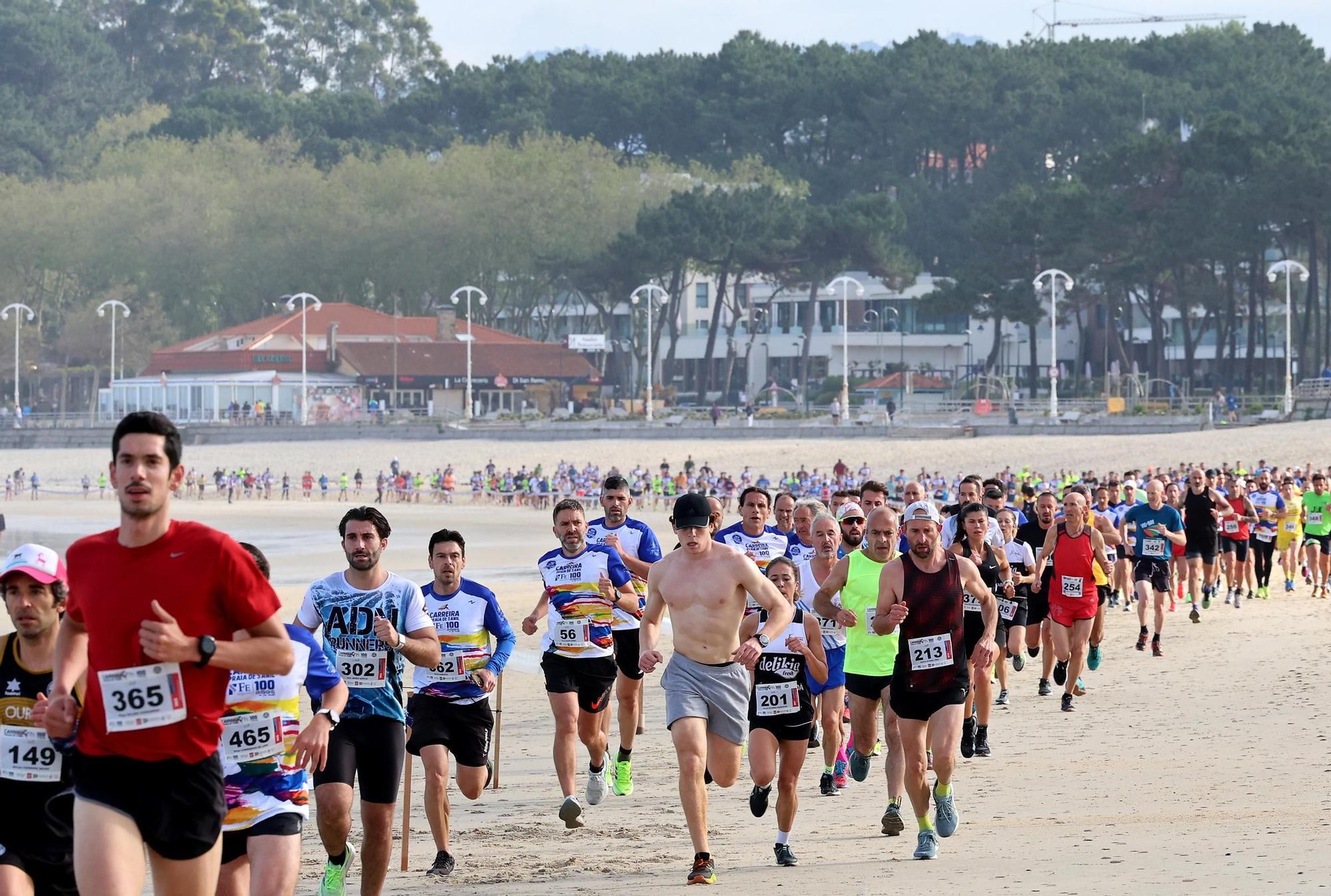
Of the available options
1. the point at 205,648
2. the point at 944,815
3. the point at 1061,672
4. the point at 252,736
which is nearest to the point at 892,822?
the point at 944,815

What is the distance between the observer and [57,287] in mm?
99250

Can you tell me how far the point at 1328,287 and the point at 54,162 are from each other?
85.5 metres

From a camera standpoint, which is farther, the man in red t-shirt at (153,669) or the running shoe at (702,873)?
the running shoe at (702,873)

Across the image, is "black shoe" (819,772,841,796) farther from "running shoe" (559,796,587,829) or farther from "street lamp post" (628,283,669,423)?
"street lamp post" (628,283,669,423)

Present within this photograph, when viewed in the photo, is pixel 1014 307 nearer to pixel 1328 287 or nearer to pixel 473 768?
pixel 1328 287

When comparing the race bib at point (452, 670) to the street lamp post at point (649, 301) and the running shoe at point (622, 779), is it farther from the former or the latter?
the street lamp post at point (649, 301)

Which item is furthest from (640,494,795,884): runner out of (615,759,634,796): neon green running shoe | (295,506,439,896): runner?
(615,759,634,796): neon green running shoe

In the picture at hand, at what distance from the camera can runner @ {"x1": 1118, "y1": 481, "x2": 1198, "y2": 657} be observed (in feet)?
54.9

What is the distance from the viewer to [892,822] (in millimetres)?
9109

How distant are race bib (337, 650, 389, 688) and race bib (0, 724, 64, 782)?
74.1 inches

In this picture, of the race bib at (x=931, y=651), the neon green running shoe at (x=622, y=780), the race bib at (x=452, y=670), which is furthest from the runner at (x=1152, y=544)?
the race bib at (x=452, y=670)

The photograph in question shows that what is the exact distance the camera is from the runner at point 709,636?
8312 millimetres

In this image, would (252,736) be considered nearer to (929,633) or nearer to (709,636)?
(709,636)

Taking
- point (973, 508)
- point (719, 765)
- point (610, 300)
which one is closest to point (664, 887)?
point (719, 765)
